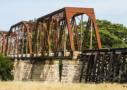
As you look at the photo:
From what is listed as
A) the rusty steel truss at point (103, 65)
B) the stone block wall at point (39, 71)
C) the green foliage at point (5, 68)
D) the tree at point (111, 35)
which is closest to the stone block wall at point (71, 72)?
the rusty steel truss at point (103, 65)

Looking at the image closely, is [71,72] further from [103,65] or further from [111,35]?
[111,35]

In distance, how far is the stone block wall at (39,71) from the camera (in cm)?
3692

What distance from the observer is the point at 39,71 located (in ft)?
127

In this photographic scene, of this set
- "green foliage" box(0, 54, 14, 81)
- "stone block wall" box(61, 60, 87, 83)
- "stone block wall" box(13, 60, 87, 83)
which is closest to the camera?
"stone block wall" box(61, 60, 87, 83)

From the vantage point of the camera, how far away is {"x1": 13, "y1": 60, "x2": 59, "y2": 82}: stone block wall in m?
36.9

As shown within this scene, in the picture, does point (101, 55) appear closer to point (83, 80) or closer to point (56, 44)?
point (83, 80)

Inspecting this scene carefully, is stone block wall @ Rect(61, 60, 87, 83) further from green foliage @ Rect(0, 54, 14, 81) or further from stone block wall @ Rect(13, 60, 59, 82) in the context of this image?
green foliage @ Rect(0, 54, 14, 81)

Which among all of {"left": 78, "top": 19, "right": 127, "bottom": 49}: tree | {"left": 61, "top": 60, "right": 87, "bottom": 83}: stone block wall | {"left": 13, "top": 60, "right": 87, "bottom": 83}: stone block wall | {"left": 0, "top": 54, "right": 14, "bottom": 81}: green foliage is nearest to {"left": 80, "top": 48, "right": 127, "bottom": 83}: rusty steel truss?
{"left": 61, "top": 60, "right": 87, "bottom": 83}: stone block wall

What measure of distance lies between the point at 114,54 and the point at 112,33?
30807 mm

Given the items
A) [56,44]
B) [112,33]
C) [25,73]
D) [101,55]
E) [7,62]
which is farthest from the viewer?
[112,33]

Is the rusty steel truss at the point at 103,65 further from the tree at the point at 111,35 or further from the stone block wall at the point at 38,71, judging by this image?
the tree at the point at 111,35

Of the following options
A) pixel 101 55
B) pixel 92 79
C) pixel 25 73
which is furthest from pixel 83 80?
pixel 25 73

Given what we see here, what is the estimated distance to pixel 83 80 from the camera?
25.9 m

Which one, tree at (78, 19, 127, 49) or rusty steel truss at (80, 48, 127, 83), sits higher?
tree at (78, 19, 127, 49)
